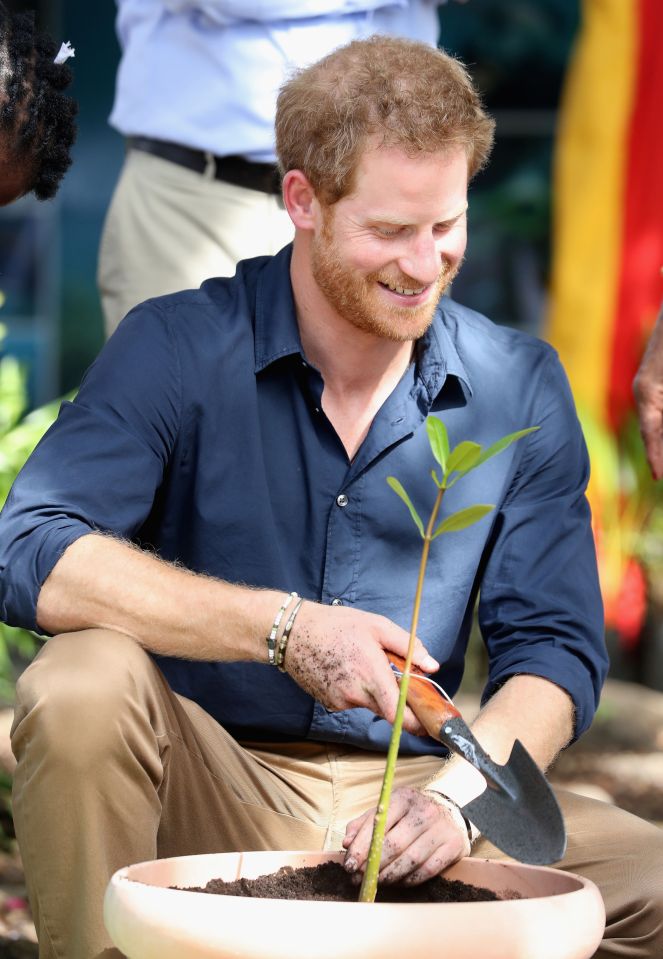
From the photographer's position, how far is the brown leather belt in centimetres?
338

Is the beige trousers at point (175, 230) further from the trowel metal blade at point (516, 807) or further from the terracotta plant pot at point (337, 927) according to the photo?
the terracotta plant pot at point (337, 927)

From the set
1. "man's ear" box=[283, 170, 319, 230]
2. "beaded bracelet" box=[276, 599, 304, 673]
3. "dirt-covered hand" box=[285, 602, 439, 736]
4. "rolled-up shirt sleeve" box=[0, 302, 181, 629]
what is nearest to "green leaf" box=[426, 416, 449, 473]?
"dirt-covered hand" box=[285, 602, 439, 736]

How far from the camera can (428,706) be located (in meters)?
1.92

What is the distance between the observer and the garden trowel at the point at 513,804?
182 centimetres

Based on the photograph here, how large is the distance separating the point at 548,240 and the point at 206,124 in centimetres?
364

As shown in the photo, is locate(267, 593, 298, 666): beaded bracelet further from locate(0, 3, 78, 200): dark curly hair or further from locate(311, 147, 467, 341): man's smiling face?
locate(0, 3, 78, 200): dark curly hair

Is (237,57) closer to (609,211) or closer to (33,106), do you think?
(33,106)

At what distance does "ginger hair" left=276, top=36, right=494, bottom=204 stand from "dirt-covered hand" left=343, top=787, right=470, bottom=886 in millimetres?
1091

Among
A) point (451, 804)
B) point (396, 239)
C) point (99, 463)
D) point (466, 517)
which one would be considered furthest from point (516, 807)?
point (396, 239)

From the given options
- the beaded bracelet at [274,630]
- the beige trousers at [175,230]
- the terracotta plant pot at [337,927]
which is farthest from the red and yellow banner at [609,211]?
the terracotta plant pot at [337,927]

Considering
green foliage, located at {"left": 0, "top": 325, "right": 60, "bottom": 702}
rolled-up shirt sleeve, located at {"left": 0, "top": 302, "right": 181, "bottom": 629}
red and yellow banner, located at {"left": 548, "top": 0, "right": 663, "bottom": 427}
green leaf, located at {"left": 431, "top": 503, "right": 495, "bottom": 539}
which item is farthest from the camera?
red and yellow banner, located at {"left": 548, "top": 0, "right": 663, "bottom": 427}

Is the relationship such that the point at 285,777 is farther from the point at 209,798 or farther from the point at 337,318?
the point at 337,318

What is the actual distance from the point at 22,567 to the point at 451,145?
1.01 metres

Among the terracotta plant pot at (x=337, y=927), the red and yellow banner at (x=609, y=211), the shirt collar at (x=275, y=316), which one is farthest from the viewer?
the red and yellow banner at (x=609, y=211)
